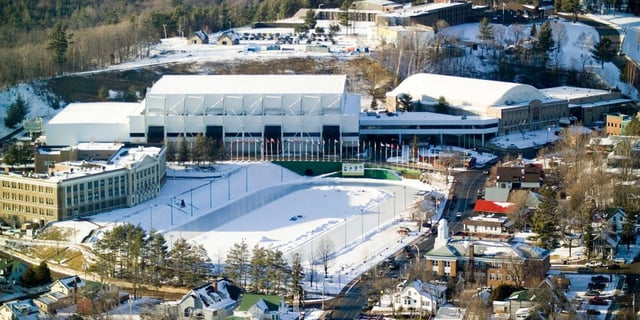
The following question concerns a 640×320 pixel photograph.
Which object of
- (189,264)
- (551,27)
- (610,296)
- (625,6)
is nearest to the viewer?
(610,296)

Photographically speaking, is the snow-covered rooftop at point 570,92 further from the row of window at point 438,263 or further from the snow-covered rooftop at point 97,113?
the row of window at point 438,263

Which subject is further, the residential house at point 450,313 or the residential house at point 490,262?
the residential house at point 490,262

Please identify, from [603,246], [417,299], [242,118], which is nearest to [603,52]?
[242,118]

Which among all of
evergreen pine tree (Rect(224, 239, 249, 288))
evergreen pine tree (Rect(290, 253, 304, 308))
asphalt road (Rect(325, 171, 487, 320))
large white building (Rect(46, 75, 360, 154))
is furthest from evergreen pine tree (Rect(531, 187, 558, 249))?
large white building (Rect(46, 75, 360, 154))

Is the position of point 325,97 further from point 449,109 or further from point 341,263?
point 341,263

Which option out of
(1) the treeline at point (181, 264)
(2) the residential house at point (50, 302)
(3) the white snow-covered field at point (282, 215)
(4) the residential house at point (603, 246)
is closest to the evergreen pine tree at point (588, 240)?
(4) the residential house at point (603, 246)

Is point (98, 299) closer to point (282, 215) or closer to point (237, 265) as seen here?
point (237, 265)

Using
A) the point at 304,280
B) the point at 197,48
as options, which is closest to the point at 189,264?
the point at 304,280
